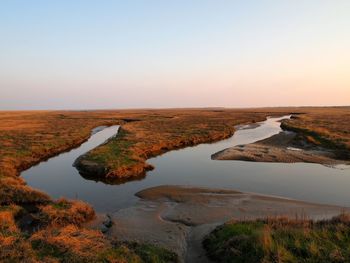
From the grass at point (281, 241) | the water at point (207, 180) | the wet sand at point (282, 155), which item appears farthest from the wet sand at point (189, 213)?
the wet sand at point (282, 155)

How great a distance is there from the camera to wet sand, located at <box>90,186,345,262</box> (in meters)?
14.3

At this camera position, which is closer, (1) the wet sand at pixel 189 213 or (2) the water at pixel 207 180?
(1) the wet sand at pixel 189 213

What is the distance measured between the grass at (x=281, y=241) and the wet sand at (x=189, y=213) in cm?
96

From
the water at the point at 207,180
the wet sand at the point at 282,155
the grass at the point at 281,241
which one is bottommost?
the water at the point at 207,180

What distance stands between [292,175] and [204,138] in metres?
24.6

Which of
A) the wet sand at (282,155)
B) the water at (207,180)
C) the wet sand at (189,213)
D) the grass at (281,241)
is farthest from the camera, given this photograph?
the wet sand at (282,155)

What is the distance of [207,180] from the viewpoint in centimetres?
2575

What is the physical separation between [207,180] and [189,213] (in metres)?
8.19

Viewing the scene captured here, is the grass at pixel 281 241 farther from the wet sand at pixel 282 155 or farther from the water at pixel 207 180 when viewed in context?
the wet sand at pixel 282 155

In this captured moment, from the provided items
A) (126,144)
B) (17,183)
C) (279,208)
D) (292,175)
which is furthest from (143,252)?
(126,144)

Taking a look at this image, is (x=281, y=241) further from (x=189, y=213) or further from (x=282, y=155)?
(x=282, y=155)

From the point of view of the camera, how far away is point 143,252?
11672 millimetres

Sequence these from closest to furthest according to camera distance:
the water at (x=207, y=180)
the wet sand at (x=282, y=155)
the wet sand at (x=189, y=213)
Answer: the wet sand at (x=189, y=213)
the water at (x=207, y=180)
the wet sand at (x=282, y=155)

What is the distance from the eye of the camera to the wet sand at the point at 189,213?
14.3 metres
